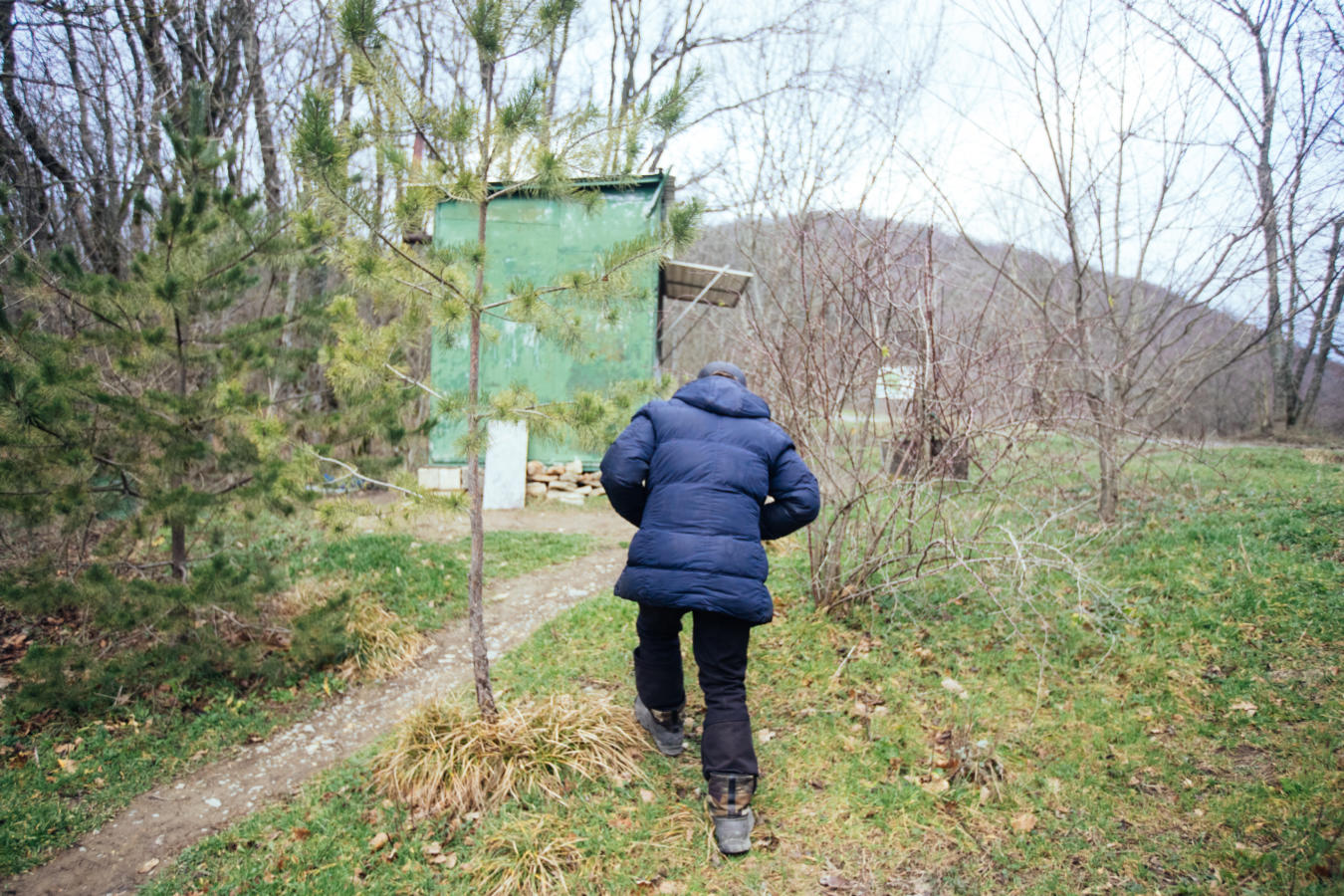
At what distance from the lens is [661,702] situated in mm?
3549

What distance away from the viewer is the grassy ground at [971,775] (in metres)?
2.84

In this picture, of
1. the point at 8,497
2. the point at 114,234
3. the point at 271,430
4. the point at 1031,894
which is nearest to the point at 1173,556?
the point at 1031,894

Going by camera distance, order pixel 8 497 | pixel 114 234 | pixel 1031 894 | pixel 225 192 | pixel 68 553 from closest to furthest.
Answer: pixel 1031 894 < pixel 8 497 < pixel 225 192 < pixel 68 553 < pixel 114 234

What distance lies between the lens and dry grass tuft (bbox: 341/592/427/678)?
5020 millimetres

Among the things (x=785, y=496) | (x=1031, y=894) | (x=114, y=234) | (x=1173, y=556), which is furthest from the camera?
(x=114, y=234)

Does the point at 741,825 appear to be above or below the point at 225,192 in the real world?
below

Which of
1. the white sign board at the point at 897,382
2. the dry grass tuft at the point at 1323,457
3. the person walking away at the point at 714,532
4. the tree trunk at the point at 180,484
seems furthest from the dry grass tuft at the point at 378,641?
the dry grass tuft at the point at 1323,457

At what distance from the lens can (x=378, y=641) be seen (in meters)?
5.19

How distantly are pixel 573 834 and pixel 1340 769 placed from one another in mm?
3293

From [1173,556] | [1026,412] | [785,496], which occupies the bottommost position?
[1173,556]

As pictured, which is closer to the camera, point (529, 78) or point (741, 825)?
point (741, 825)

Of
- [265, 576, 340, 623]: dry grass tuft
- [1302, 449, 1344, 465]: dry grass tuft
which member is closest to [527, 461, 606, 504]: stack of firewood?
[265, 576, 340, 623]: dry grass tuft

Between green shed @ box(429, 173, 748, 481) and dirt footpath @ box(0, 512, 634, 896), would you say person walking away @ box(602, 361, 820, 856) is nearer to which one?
dirt footpath @ box(0, 512, 634, 896)

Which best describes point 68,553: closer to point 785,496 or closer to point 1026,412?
point 785,496
